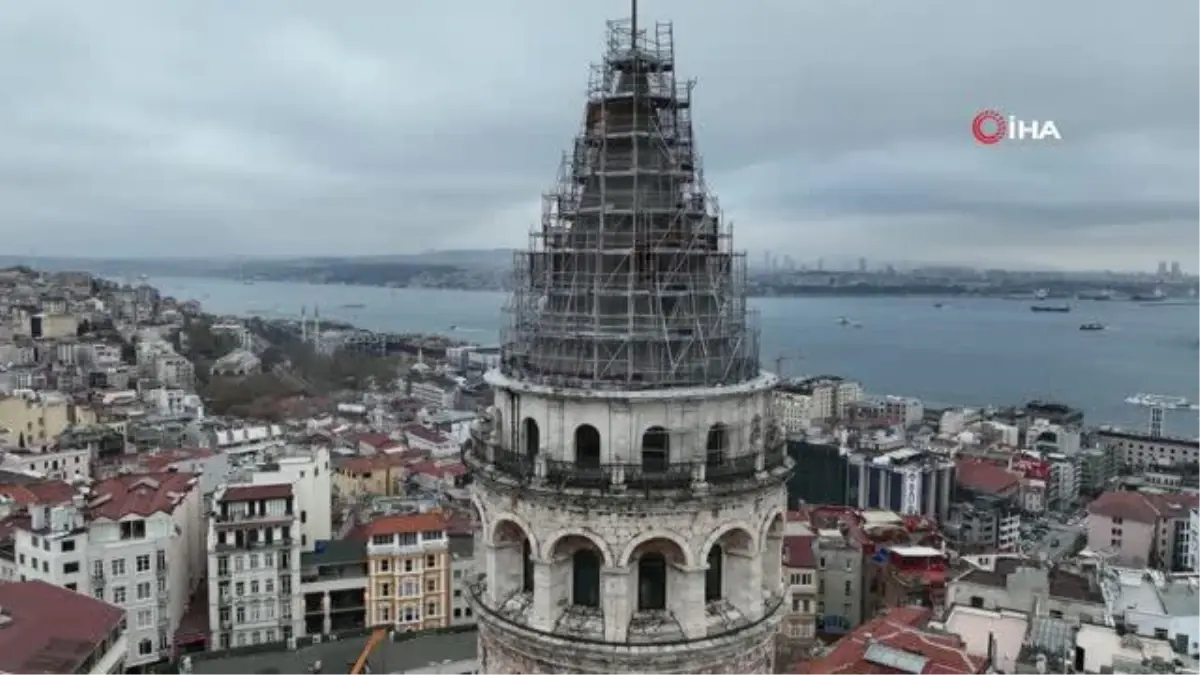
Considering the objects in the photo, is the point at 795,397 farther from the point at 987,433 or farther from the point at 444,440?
the point at 444,440

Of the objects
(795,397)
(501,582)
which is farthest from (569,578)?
(795,397)

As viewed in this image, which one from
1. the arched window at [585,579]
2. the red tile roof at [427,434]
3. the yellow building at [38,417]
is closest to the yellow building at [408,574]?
the arched window at [585,579]

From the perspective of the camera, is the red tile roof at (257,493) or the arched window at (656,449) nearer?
the arched window at (656,449)

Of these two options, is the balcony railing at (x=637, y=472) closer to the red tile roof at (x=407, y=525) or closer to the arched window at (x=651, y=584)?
the arched window at (x=651, y=584)

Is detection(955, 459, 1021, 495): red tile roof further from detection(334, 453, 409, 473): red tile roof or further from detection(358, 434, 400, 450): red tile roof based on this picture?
detection(358, 434, 400, 450): red tile roof

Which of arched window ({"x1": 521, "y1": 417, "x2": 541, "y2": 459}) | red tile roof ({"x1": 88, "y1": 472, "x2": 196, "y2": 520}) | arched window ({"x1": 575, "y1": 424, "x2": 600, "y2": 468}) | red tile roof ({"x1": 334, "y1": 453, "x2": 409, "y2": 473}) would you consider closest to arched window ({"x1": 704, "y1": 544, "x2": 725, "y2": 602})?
arched window ({"x1": 575, "y1": 424, "x2": 600, "y2": 468})

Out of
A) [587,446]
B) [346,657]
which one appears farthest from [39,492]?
[587,446]
